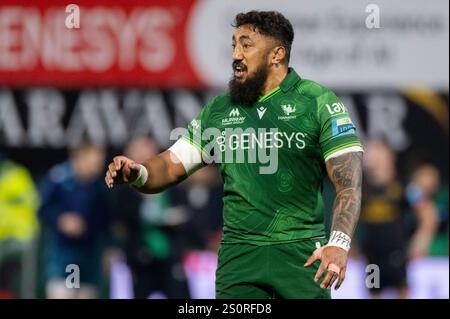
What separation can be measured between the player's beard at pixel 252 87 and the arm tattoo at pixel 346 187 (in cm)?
61

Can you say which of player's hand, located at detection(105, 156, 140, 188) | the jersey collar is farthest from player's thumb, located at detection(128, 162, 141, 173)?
the jersey collar

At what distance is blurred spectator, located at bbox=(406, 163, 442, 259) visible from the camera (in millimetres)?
14125

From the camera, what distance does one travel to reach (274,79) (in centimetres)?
701

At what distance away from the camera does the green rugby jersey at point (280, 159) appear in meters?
6.71

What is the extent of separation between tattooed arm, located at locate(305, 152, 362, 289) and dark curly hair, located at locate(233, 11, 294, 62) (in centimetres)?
82

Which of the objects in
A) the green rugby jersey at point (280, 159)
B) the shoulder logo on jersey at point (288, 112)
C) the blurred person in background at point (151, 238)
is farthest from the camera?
the blurred person in background at point (151, 238)

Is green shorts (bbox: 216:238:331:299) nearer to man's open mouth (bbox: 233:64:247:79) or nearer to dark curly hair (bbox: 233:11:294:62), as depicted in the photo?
man's open mouth (bbox: 233:64:247:79)

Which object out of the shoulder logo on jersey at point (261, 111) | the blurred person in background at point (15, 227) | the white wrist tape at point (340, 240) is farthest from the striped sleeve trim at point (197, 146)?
the blurred person in background at point (15, 227)

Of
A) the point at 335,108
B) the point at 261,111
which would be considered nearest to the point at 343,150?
the point at 335,108

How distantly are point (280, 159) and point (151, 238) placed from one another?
6970 mm

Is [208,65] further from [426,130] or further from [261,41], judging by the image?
[261,41]

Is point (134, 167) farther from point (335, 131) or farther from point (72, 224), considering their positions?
point (72, 224)

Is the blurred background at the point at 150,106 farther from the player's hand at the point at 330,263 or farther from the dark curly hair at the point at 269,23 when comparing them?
the player's hand at the point at 330,263
